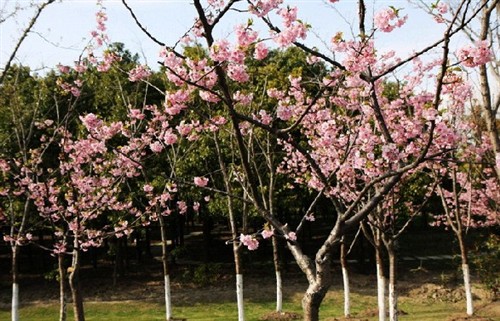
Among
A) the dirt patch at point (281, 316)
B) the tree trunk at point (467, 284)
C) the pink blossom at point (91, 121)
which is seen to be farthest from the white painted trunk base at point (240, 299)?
the pink blossom at point (91, 121)

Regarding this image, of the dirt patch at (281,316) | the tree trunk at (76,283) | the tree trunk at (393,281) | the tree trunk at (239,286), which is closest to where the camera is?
the tree trunk at (76,283)

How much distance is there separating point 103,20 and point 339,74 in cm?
455

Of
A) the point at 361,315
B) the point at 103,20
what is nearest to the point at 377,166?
the point at 103,20

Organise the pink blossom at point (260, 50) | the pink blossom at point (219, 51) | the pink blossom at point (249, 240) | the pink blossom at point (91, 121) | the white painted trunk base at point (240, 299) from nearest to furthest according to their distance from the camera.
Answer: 1. the pink blossom at point (219, 51)
2. the pink blossom at point (260, 50)
3. the pink blossom at point (249, 240)
4. the pink blossom at point (91, 121)
5. the white painted trunk base at point (240, 299)

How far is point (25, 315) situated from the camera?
19.3m

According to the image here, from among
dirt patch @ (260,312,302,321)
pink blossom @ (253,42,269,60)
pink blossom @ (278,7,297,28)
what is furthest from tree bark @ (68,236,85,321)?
pink blossom @ (278,7,297,28)

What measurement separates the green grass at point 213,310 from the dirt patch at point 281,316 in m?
0.43

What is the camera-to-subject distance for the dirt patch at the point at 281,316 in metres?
16.9

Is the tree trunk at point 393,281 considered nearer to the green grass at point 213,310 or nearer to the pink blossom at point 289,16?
the green grass at point 213,310

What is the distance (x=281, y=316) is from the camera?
56.1ft

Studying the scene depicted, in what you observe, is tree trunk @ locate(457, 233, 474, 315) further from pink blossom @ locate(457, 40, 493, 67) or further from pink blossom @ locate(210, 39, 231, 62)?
pink blossom @ locate(210, 39, 231, 62)

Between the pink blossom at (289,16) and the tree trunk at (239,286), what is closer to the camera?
the pink blossom at (289,16)

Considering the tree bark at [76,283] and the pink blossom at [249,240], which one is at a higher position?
the pink blossom at [249,240]

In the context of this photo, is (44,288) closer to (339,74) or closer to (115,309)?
(115,309)
